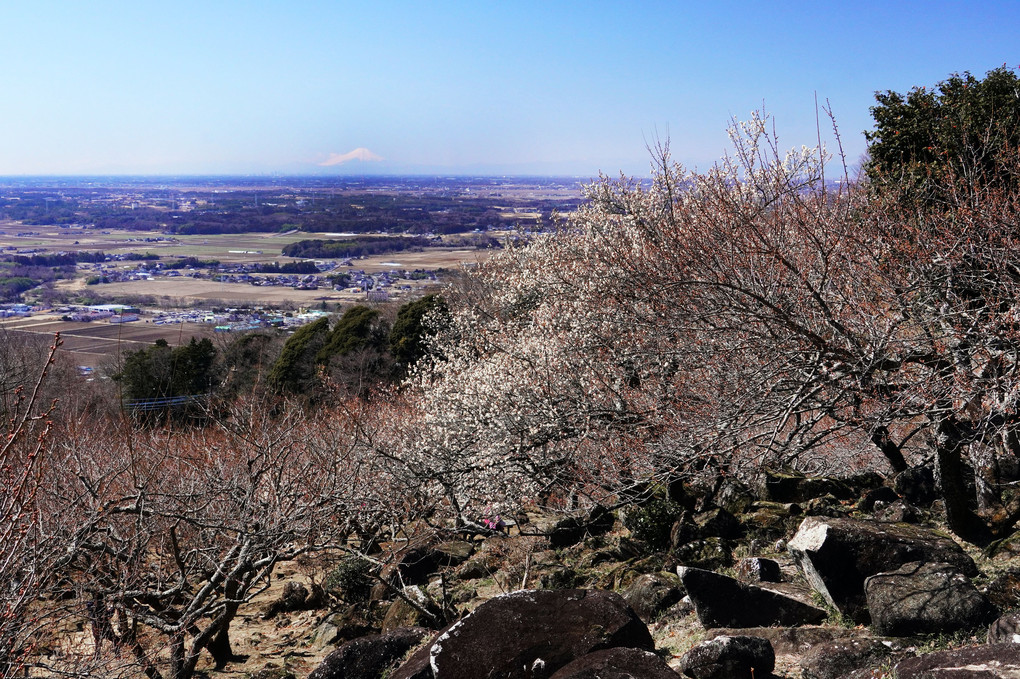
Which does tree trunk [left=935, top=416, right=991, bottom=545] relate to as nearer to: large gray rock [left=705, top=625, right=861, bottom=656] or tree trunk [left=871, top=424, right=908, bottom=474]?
tree trunk [left=871, top=424, right=908, bottom=474]

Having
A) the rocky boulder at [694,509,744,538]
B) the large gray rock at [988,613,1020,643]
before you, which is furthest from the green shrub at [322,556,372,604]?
the large gray rock at [988,613,1020,643]

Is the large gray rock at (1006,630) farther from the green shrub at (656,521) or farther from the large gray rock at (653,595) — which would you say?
the green shrub at (656,521)

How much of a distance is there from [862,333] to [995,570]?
2639mm

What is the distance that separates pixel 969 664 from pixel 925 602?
5.15ft

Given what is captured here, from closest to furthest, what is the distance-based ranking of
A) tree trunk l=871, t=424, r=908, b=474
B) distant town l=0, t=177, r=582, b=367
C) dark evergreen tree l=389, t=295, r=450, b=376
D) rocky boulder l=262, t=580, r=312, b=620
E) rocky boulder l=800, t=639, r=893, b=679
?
rocky boulder l=800, t=639, r=893, b=679 < tree trunk l=871, t=424, r=908, b=474 < rocky boulder l=262, t=580, r=312, b=620 < dark evergreen tree l=389, t=295, r=450, b=376 < distant town l=0, t=177, r=582, b=367

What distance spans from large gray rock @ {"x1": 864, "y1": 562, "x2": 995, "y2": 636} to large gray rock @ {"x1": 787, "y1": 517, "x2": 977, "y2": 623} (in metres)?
0.37

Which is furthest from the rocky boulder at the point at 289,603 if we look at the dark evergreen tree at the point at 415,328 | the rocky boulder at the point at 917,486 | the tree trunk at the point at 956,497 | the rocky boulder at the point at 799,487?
the dark evergreen tree at the point at 415,328

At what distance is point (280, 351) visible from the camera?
37562mm

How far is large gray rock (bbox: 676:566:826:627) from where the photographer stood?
7352 millimetres

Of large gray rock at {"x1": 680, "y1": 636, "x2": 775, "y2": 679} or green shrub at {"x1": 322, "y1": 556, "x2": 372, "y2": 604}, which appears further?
green shrub at {"x1": 322, "y1": 556, "x2": 372, "y2": 604}

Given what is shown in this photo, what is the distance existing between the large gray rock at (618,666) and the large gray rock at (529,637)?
17.8 inches

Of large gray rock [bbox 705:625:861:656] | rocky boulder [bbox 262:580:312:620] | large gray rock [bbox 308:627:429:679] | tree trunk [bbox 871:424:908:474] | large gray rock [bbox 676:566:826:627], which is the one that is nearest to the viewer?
large gray rock [bbox 705:625:861:656]

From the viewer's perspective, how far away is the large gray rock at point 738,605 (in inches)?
289

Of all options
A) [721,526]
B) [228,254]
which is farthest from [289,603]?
[228,254]
